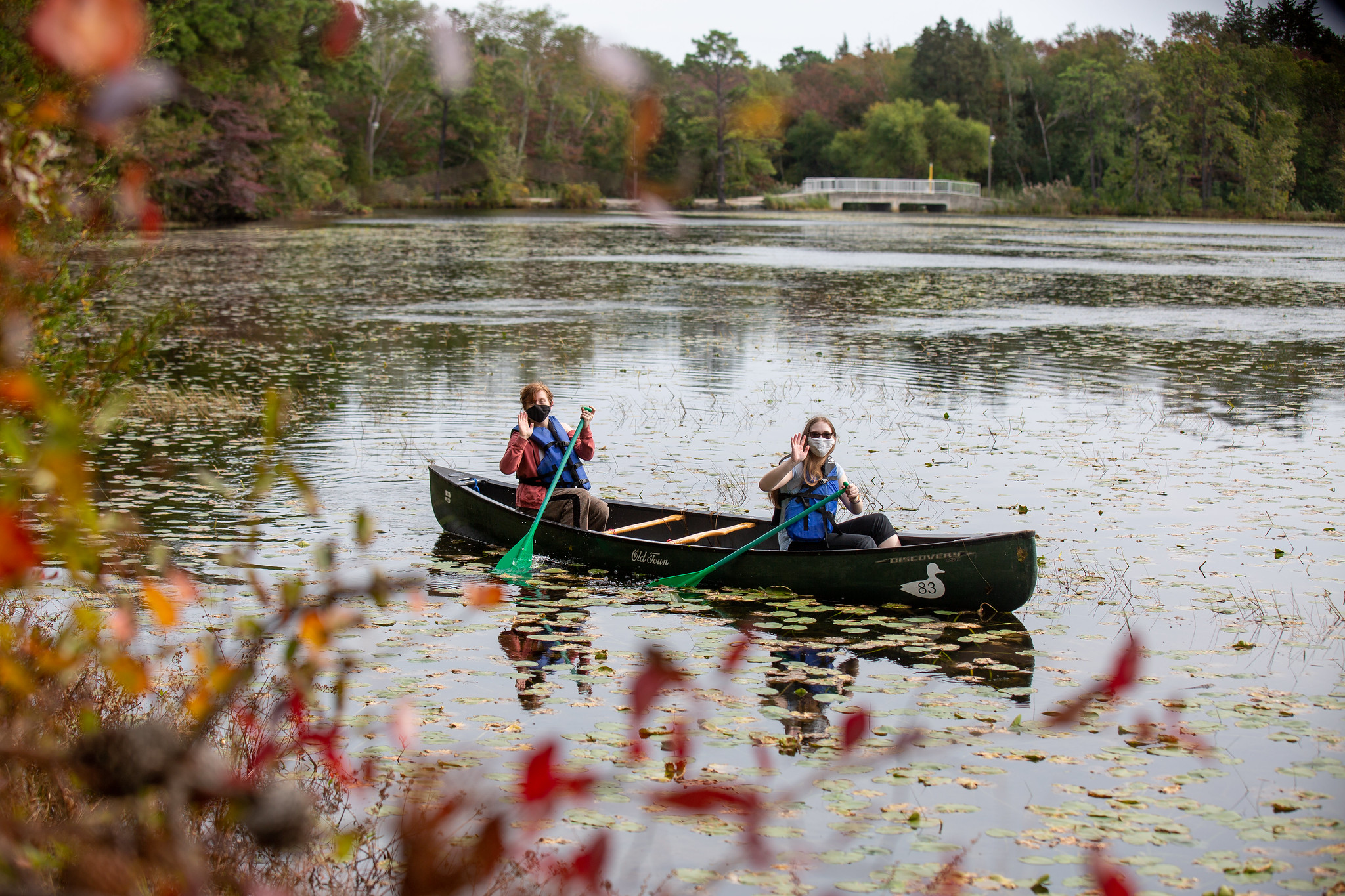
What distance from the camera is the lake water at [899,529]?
570 cm

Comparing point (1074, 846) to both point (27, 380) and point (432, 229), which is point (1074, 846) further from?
point (432, 229)

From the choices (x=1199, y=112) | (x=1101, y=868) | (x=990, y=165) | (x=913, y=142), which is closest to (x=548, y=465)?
(x=1101, y=868)

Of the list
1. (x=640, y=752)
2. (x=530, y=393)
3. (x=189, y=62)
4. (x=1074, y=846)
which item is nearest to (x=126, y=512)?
(x=530, y=393)

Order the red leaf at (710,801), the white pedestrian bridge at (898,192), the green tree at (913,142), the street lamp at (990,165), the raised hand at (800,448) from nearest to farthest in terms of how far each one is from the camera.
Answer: the red leaf at (710,801) → the raised hand at (800,448) → the white pedestrian bridge at (898,192) → the street lamp at (990,165) → the green tree at (913,142)

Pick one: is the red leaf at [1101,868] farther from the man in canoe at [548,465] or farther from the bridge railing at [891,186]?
the bridge railing at [891,186]

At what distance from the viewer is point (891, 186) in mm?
98312

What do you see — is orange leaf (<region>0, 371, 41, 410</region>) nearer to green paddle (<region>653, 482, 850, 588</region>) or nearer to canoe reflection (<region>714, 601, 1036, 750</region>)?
canoe reflection (<region>714, 601, 1036, 750</region>)

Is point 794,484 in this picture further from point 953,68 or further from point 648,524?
point 953,68

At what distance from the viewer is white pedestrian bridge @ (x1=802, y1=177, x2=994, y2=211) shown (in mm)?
97875

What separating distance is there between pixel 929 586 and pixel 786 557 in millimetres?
1054

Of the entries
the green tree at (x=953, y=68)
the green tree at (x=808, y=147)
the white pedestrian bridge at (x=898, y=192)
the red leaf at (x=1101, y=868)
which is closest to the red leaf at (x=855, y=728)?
the red leaf at (x=1101, y=868)

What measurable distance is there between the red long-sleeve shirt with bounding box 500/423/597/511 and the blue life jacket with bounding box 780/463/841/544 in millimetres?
1980

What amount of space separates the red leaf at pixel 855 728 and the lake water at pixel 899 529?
135 millimetres

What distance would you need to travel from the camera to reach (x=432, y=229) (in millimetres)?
61938
